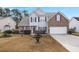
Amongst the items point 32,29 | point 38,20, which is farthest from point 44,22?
point 32,29

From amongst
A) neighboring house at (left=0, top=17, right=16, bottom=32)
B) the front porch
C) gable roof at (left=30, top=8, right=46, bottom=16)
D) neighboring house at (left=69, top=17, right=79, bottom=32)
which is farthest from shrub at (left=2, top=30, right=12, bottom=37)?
neighboring house at (left=69, top=17, right=79, bottom=32)

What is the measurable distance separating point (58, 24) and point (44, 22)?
222 millimetres

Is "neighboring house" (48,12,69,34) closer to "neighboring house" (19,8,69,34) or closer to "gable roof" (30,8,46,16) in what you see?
"neighboring house" (19,8,69,34)

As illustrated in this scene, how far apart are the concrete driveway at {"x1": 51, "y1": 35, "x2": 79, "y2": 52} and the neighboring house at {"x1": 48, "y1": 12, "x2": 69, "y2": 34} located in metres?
0.09

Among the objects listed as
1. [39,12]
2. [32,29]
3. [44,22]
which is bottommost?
[32,29]

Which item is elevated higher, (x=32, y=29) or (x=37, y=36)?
(x=32, y=29)

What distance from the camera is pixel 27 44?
3.79m

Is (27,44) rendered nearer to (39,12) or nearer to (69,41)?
(39,12)

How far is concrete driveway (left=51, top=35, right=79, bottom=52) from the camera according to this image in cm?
376
